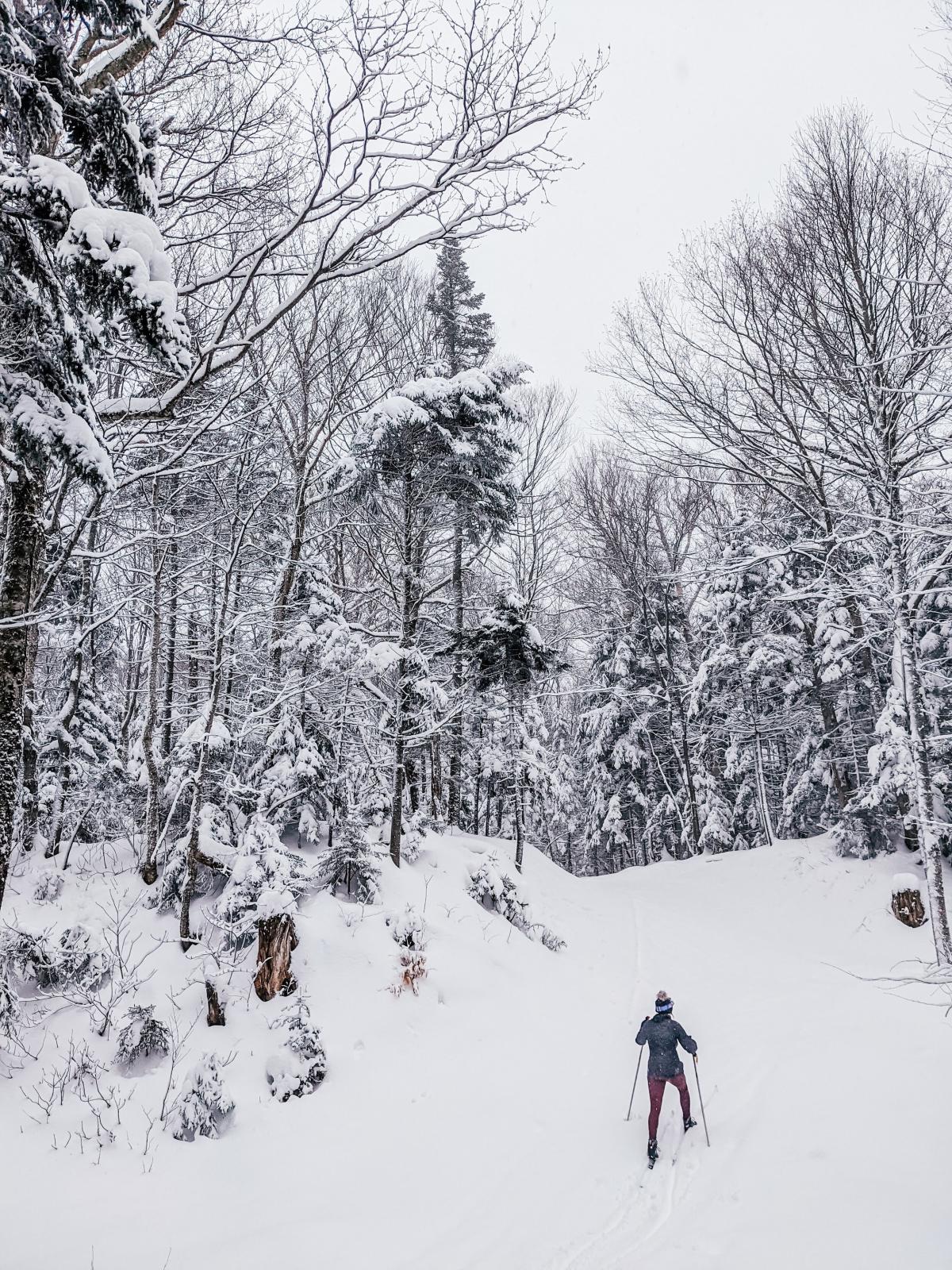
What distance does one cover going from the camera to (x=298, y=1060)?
22.0 feet

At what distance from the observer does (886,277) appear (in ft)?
30.3

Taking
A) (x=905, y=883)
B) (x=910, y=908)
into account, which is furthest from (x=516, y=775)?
(x=910, y=908)

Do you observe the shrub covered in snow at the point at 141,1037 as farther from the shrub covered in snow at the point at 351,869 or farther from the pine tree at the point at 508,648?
the pine tree at the point at 508,648

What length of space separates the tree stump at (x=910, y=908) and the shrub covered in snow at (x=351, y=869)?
1109 centimetres

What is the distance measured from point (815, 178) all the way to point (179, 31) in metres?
8.97

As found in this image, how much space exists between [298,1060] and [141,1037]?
165 centimetres

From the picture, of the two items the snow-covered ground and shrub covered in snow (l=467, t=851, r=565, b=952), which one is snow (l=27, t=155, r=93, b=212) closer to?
the snow-covered ground

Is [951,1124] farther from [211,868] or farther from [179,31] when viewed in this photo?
[179,31]

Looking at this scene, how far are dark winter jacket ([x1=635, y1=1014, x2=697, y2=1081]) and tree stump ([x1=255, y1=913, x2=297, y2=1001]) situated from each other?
14.0 feet

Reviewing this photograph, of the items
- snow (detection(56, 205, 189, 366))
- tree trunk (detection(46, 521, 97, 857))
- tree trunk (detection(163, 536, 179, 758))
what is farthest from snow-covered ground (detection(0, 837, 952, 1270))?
snow (detection(56, 205, 189, 366))

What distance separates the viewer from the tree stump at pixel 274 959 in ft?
25.4

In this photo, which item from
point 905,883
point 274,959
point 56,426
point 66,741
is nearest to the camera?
point 56,426

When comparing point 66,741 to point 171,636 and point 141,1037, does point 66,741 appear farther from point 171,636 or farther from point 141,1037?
point 141,1037

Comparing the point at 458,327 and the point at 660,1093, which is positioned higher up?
the point at 458,327
